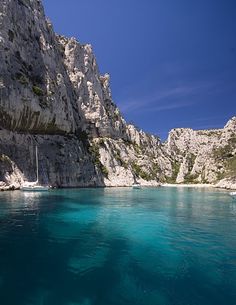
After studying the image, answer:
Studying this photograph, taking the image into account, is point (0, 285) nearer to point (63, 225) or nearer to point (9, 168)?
point (63, 225)

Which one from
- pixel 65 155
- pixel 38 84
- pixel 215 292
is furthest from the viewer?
pixel 65 155

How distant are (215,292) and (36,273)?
25.2 feet

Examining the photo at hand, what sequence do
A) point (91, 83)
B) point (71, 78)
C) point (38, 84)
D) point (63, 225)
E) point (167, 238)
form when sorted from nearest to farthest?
point (167, 238) < point (63, 225) < point (38, 84) < point (71, 78) < point (91, 83)

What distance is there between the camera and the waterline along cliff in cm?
8156

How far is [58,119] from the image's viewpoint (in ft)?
324

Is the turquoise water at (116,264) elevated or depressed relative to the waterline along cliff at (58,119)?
depressed

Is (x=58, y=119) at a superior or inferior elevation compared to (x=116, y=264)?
superior

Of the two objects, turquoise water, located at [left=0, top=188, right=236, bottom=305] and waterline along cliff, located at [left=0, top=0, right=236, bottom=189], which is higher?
waterline along cliff, located at [left=0, top=0, right=236, bottom=189]

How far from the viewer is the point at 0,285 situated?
11.9 metres

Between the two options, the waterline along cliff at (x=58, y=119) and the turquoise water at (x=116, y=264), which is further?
the waterline along cliff at (x=58, y=119)

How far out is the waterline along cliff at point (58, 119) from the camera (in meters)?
81.6

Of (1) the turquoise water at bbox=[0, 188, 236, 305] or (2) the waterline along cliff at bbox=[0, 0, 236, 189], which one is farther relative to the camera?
(2) the waterline along cliff at bbox=[0, 0, 236, 189]

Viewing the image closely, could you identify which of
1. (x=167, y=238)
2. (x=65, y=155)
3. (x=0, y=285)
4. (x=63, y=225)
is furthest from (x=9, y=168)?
(x=0, y=285)

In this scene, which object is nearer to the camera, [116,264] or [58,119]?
[116,264]
